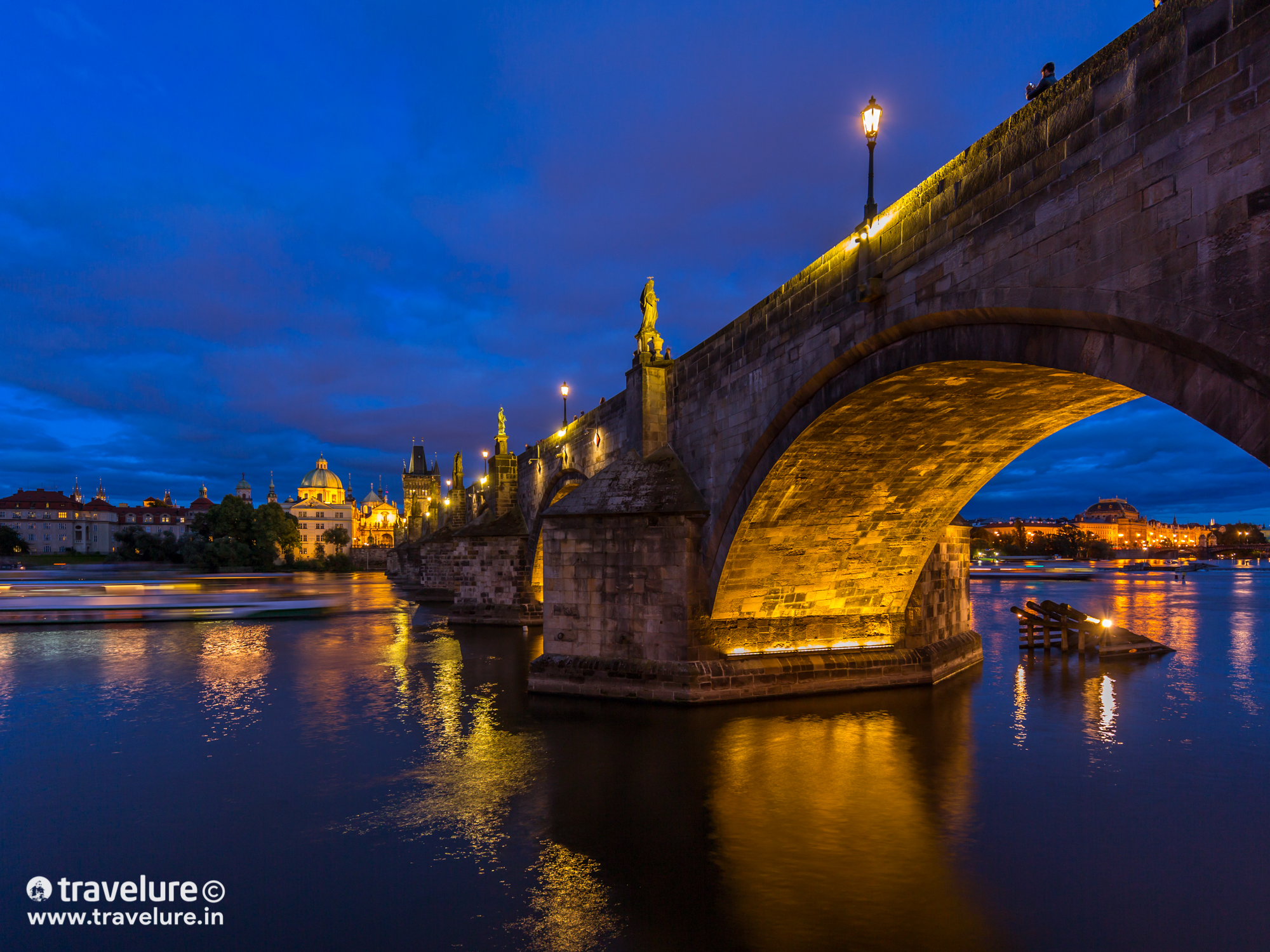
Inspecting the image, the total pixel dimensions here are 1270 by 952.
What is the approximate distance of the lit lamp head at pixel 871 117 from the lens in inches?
361

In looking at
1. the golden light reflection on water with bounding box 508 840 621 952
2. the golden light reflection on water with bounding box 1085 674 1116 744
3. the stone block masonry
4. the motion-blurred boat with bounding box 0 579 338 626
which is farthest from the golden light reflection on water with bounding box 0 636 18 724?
the golden light reflection on water with bounding box 1085 674 1116 744

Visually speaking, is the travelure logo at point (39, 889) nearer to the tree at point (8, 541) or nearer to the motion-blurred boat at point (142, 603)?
the motion-blurred boat at point (142, 603)

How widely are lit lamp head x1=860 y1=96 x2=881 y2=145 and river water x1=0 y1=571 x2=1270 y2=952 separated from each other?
27.9ft

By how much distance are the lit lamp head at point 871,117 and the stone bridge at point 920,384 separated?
3.53 ft

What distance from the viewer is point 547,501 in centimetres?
2766

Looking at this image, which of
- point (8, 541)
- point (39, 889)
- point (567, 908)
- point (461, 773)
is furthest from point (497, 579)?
point (8, 541)

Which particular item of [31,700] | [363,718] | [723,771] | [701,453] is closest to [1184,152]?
[723,771]

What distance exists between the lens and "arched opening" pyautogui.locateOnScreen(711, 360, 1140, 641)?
9945mm

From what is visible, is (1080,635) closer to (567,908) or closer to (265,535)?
(567,908)

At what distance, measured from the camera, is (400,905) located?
6562 mm

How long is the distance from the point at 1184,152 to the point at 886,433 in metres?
6.77

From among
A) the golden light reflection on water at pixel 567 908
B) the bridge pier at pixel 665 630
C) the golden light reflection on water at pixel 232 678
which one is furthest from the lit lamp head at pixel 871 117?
the golden light reflection on water at pixel 232 678

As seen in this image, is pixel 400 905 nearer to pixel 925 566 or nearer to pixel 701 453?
pixel 701 453

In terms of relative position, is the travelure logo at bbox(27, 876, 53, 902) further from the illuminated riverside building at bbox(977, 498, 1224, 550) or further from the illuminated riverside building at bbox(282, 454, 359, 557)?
the illuminated riverside building at bbox(977, 498, 1224, 550)
